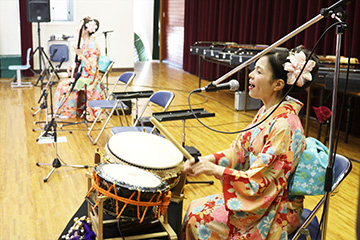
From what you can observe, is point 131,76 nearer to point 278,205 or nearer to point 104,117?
point 104,117

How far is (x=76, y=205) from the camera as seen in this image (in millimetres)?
3285

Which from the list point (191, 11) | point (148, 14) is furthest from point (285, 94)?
point (148, 14)

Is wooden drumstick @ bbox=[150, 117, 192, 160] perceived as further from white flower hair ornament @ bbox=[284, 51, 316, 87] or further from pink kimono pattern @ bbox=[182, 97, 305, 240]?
white flower hair ornament @ bbox=[284, 51, 316, 87]

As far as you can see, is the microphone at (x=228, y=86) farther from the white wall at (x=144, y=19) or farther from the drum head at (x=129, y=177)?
the white wall at (x=144, y=19)

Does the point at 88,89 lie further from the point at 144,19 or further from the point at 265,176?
the point at 144,19

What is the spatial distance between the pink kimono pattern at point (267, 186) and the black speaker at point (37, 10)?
22.2ft

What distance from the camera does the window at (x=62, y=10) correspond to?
32.5 feet

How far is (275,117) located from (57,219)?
1815 millimetres

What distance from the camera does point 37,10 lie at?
7.84m

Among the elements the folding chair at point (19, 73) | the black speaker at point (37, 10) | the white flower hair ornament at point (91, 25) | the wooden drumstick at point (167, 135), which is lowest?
the folding chair at point (19, 73)

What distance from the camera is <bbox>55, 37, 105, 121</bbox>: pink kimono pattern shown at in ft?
18.9

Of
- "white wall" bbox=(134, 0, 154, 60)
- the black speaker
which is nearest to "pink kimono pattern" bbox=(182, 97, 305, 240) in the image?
the black speaker

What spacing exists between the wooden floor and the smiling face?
1.31m

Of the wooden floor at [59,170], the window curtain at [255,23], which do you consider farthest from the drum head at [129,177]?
the window curtain at [255,23]
